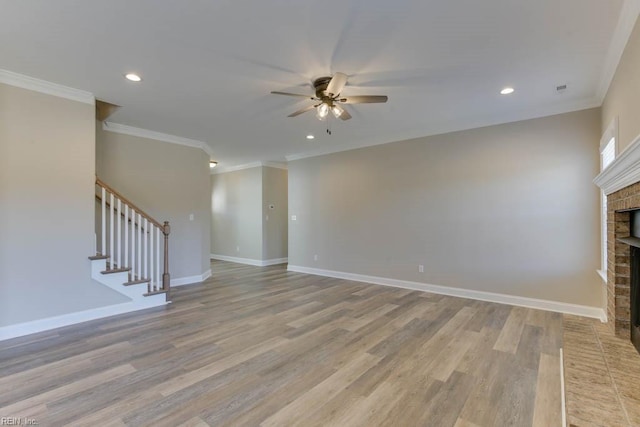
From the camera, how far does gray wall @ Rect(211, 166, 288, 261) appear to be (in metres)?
7.82

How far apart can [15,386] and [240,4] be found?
10.9 feet

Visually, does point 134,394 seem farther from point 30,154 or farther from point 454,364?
point 30,154

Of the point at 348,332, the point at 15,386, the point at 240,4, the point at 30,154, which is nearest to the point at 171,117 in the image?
the point at 30,154

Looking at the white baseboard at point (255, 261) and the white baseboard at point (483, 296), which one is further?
the white baseboard at point (255, 261)

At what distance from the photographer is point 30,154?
3.34 m

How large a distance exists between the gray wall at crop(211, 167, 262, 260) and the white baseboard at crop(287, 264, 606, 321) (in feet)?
7.88

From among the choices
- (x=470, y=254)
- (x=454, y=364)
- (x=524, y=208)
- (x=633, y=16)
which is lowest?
(x=454, y=364)

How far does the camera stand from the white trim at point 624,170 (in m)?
1.72

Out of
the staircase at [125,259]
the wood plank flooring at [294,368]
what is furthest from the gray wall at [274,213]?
the wood plank flooring at [294,368]

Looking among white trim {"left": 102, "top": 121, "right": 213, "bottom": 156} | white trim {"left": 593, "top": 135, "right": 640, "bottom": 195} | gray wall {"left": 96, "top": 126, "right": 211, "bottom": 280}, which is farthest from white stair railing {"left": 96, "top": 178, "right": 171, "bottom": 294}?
white trim {"left": 593, "top": 135, "right": 640, "bottom": 195}

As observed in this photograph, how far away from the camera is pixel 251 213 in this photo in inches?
315

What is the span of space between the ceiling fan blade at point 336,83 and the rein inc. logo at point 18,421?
11.0ft

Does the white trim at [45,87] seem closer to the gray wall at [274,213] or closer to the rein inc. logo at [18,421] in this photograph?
the rein inc. logo at [18,421]

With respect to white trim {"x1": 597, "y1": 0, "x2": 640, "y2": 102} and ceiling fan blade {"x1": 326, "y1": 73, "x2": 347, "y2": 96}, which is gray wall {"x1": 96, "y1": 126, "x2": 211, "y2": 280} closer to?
ceiling fan blade {"x1": 326, "y1": 73, "x2": 347, "y2": 96}
